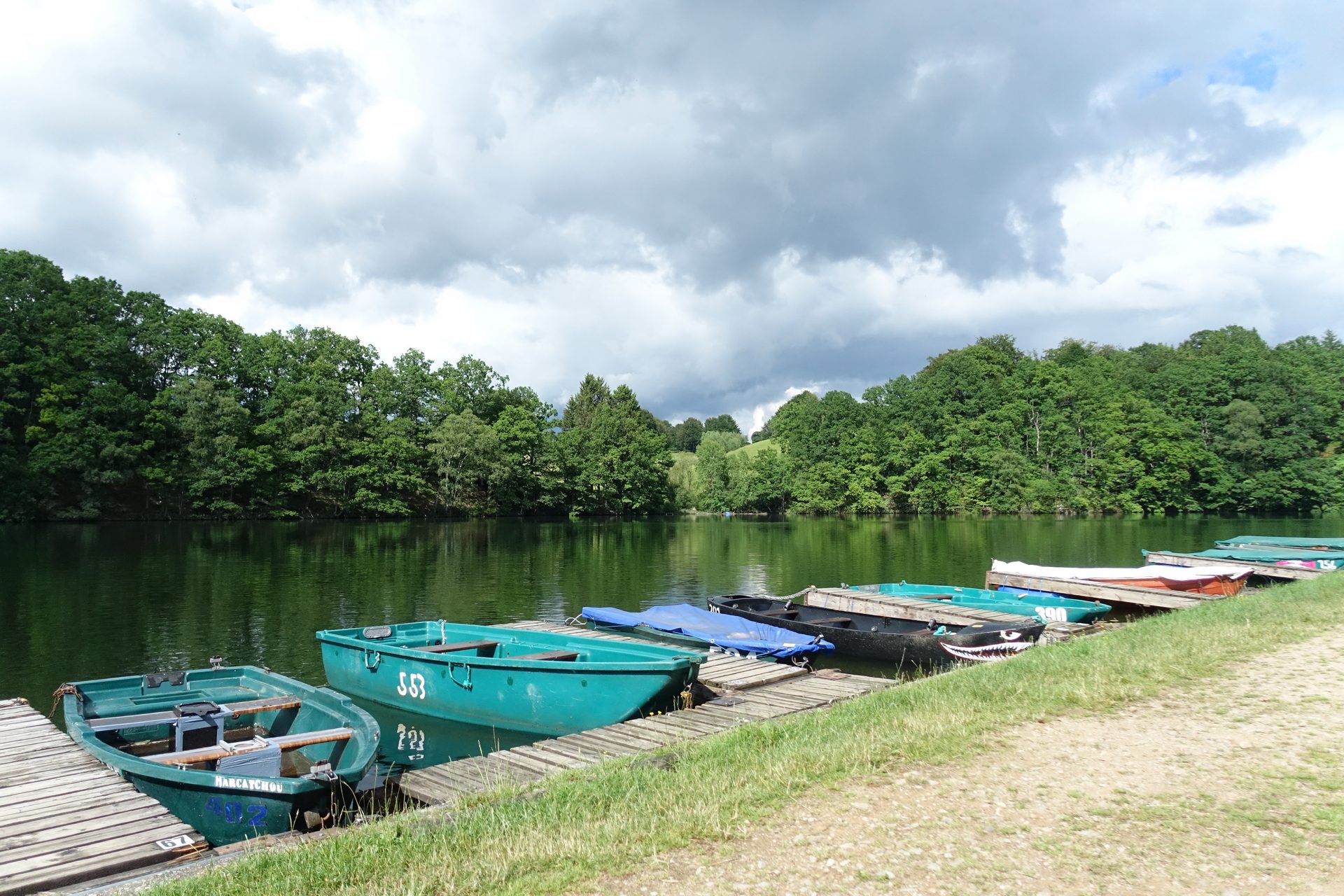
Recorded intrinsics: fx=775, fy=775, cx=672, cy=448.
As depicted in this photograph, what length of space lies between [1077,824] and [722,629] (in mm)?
12197

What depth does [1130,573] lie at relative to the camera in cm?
2419

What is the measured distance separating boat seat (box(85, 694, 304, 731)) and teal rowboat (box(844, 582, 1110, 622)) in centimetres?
1500

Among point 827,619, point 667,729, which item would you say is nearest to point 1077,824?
point 667,729

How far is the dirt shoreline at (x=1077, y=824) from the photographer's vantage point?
437cm

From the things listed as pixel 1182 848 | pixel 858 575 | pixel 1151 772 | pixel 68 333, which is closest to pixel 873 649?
pixel 1151 772

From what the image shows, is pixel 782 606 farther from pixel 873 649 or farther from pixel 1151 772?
pixel 1151 772

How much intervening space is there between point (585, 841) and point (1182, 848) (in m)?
3.68

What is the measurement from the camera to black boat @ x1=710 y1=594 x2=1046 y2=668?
15.0m

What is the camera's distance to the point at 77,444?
182 feet

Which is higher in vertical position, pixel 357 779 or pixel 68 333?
pixel 68 333

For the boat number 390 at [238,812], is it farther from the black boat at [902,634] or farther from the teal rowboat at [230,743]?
the black boat at [902,634]

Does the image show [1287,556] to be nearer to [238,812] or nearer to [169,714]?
[238,812]

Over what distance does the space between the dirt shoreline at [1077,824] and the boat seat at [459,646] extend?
30.7 ft

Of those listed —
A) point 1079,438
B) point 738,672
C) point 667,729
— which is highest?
point 1079,438
